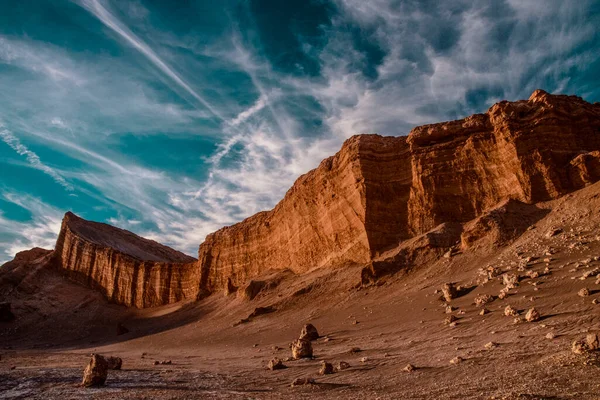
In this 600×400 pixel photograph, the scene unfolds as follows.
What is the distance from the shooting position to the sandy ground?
25.0 ft

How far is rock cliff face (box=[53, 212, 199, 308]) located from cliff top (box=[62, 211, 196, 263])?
9.8 inches

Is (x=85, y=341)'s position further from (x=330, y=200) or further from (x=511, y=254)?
(x=511, y=254)

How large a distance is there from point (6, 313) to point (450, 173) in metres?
56.4

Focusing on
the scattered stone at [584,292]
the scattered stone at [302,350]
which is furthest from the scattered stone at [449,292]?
the scattered stone at [302,350]

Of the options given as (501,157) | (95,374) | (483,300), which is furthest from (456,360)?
(501,157)

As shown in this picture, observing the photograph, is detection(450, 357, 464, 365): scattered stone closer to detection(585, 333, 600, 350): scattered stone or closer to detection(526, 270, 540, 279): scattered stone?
detection(585, 333, 600, 350): scattered stone

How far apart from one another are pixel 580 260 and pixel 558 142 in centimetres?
1419

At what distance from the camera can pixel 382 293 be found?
76.5ft

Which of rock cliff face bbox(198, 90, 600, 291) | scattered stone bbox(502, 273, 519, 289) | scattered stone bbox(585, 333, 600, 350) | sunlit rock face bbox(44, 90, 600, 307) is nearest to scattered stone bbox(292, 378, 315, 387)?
scattered stone bbox(585, 333, 600, 350)

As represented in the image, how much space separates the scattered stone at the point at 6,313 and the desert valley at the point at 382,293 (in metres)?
0.25

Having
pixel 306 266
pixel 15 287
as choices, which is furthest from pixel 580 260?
pixel 15 287

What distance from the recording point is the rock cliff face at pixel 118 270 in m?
53.1

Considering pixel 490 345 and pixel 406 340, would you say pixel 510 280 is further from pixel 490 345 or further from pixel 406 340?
pixel 490 345

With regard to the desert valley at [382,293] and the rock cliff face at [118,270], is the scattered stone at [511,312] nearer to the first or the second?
the desert valley at [382,293]
